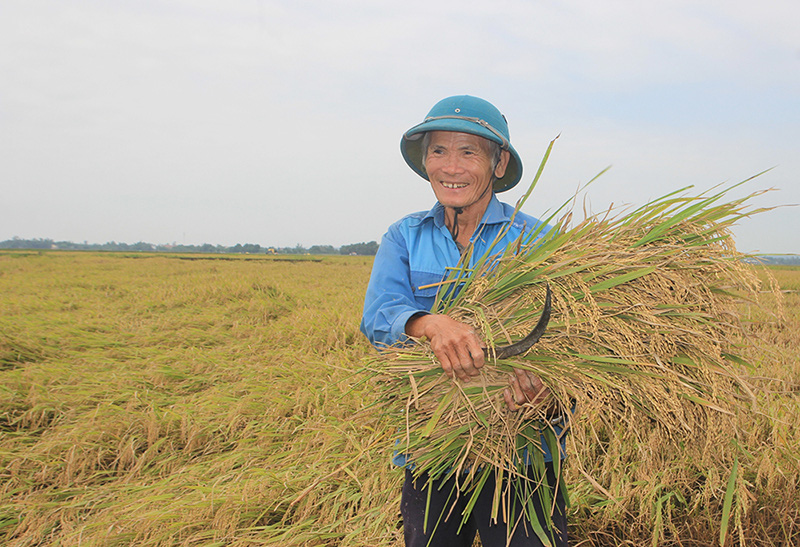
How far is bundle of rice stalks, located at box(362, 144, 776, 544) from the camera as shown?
43.6 inches

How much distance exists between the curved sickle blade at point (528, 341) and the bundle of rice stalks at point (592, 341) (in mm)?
33

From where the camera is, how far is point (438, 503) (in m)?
1.35

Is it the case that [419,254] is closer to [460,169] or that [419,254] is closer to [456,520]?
[460,169]

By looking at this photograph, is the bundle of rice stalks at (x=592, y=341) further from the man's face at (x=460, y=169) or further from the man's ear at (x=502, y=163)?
the man's ear at (x=502, y=163)

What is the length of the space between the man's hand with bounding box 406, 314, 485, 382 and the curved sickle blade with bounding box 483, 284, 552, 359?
5 cm

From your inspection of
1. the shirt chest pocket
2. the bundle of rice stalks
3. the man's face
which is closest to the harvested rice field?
the bundle of rice stalks

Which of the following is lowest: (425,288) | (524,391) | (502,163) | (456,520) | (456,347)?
(456,520)

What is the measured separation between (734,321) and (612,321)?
1.17 ft

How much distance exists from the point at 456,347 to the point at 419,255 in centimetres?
46

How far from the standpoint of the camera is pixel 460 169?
1467 millimetres

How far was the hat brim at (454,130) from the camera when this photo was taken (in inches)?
54.9

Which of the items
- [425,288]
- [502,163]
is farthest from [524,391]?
[502,163]

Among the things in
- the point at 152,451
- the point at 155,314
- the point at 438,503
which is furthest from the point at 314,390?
the point at 155,314

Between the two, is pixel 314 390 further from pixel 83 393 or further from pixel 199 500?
pixel 83 393
